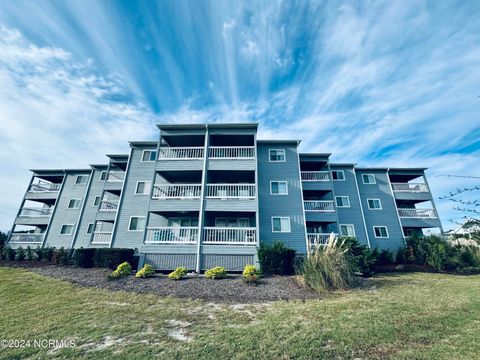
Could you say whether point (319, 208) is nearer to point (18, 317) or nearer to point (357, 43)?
point (357, 43)

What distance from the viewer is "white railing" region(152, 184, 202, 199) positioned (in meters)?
14.7

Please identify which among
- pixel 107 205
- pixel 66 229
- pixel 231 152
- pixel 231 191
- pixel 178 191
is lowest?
pixel 66 229

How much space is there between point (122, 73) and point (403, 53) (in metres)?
13.7

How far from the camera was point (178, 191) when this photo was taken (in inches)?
589

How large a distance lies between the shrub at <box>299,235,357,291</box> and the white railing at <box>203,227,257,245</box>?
16.4 feet

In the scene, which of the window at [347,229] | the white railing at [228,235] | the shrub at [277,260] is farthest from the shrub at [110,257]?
the window at [347,229]

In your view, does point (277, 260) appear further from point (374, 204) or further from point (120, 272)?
point (374, 204)

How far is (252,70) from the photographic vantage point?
1338 centimetres

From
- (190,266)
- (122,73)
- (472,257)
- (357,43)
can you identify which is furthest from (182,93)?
(472,257)

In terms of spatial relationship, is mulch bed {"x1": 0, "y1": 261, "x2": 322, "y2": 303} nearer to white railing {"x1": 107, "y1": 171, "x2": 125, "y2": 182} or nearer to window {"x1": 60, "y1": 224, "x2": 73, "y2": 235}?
white railing {"x1": 107, "y1": 171, "x2": 125, "y2": 182}

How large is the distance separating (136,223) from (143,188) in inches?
116

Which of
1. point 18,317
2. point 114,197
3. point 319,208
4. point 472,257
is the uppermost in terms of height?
point 114,197

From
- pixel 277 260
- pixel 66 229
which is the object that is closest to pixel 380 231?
pixel 277 260

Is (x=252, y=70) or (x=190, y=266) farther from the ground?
(x=252, y=70)
